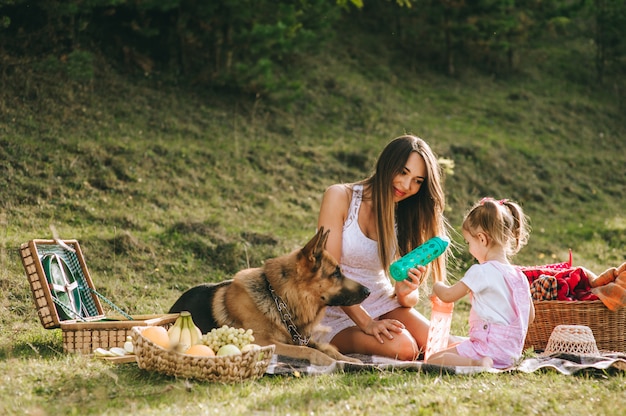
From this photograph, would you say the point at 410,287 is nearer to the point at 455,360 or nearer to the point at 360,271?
the point at 360,271

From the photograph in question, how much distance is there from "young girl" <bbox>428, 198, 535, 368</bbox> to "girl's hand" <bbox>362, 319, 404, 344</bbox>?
469mm

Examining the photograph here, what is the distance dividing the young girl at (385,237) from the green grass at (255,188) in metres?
0.92

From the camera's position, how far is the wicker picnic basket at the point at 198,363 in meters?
4.20

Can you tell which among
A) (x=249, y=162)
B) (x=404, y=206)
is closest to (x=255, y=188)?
(x=249, y=162)

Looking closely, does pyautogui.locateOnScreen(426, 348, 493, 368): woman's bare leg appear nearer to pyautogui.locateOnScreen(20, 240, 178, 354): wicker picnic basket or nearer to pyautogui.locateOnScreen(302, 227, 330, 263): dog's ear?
pyautogui.locateOnScreen(302, 227, 330, 263): dog's ear

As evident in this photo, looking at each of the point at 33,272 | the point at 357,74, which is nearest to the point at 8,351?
the point at 33,272

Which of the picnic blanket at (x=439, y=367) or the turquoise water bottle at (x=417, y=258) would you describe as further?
the turquoise water bottle at (x=417, y=258)

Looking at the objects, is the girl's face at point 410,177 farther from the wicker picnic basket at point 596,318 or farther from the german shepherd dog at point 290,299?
the wicker picnic basket at point 596,318

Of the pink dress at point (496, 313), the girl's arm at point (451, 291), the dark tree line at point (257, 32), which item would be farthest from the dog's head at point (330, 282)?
the dark tree line at point (257, 32)

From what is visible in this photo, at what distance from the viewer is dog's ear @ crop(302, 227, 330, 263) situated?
16.4 feet

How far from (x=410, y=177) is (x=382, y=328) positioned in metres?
1.22

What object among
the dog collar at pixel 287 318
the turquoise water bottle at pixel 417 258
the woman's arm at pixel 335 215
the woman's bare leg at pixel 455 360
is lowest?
the woman's bare leg at pixel 455 360

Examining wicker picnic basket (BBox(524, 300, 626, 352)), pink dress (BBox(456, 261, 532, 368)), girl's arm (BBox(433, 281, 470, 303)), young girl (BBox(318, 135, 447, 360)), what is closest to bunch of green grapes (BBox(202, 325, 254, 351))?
young girl (BBox(318, 135, 447, 360))

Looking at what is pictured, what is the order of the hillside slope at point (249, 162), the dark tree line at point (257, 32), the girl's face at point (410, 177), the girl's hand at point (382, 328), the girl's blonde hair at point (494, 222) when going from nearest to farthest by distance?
the girl's blonde hair at point (494, 222) < the girl's hand at point (382, 328) < the girl's face at point (410, 177) < the hillside slope at point (249, 162) < the dark tree line at point (257, 32)
